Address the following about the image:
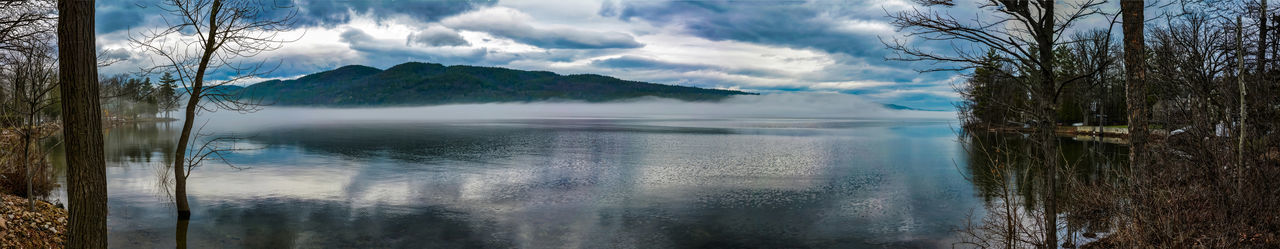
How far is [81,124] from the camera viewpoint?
7.27 m

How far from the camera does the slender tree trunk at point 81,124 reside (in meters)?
7.04

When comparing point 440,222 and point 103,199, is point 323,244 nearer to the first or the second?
point 440,222

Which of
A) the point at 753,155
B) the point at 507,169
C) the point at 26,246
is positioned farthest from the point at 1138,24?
the point at 753,155

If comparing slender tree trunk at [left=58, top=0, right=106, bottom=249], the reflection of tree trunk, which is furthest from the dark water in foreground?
slender tree trunk at [left=58, top=0, right=106, bottom=249]

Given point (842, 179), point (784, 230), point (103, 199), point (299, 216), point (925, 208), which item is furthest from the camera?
point (842, 179)

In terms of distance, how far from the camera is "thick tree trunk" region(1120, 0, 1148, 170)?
10875 millimetres

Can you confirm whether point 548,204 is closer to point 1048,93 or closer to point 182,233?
point 182,233

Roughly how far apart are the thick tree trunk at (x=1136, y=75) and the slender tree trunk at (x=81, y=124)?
14568 mm

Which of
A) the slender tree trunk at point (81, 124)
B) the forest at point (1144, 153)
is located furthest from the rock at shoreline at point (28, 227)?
the forest at point (1144, 153)

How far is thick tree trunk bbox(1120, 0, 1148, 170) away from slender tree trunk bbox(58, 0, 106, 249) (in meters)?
14.6

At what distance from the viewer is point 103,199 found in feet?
25.5

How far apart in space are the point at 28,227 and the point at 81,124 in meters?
6.85

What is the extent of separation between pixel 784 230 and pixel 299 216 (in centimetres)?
1254

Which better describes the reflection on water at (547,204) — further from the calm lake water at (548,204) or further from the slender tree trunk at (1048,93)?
the slender tree trunk at (1048,93)
